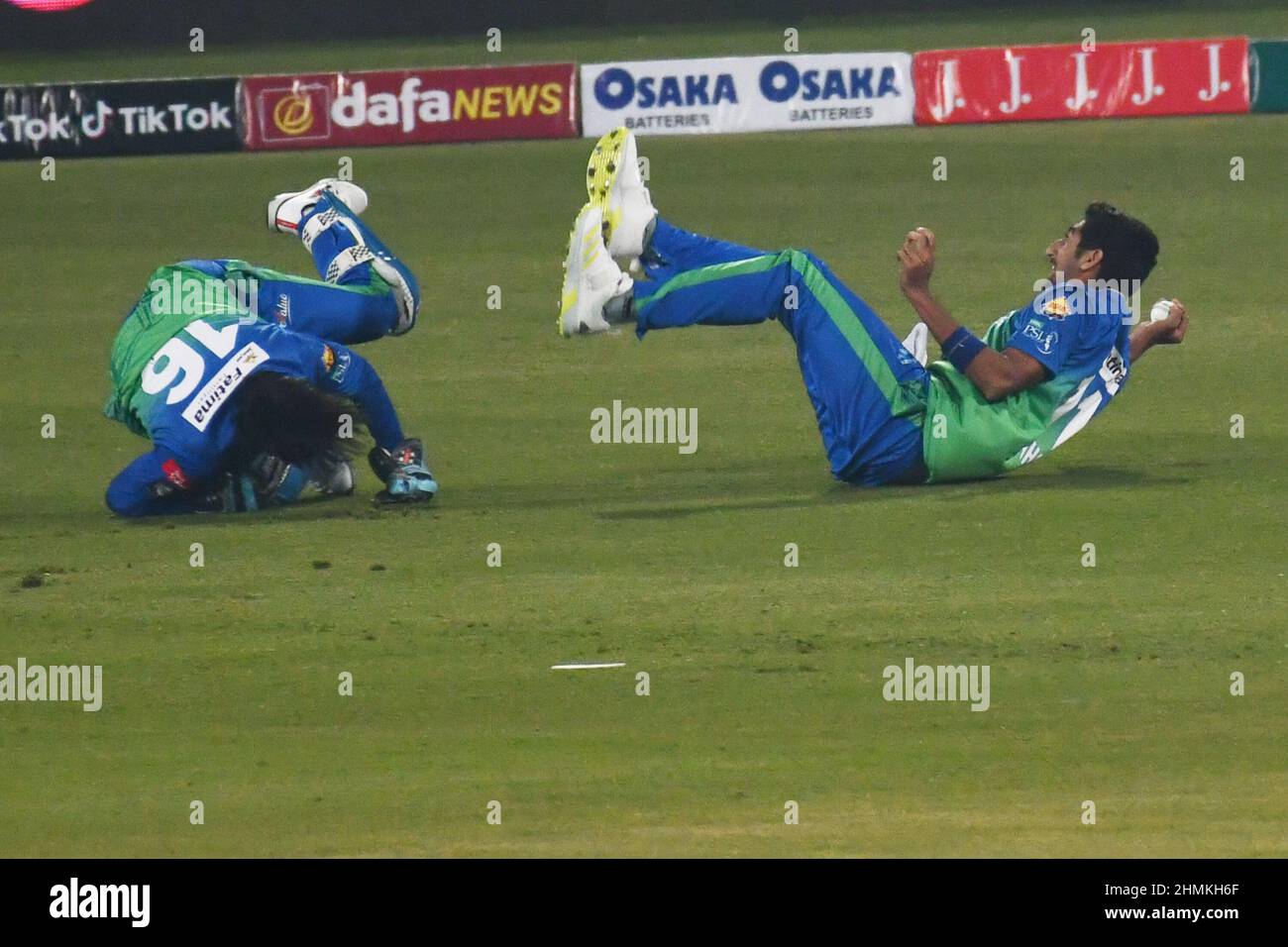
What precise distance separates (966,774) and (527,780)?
139cm

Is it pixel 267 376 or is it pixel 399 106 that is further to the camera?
pixel 399 106

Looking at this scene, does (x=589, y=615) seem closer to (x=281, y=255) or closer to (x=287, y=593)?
(x=287, y=593)

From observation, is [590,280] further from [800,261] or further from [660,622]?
[660,622]

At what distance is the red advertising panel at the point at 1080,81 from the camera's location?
2283 cm

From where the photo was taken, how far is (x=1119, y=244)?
34.4ft

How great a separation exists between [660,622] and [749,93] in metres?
14.9

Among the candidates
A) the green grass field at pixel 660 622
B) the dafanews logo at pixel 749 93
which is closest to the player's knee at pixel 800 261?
the green grass field at pixel 660 622

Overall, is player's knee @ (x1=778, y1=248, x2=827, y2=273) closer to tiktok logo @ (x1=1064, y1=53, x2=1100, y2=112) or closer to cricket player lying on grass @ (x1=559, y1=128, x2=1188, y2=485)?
cricket player lying on grass @ (x1=559, y1=128, x2=1188, y2=485)

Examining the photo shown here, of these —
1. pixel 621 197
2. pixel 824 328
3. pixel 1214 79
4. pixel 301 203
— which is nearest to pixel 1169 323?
pixel 824 328

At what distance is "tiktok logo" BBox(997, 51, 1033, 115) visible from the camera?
2292 centimetres

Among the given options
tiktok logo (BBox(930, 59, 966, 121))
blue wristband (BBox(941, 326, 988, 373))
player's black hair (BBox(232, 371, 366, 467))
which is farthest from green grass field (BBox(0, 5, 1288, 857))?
tiktok logo (BBox(930, 59, 966, 121))

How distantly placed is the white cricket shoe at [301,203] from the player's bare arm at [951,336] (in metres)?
2.97

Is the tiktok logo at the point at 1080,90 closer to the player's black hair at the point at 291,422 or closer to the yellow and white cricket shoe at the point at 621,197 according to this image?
the yellow and white cricket shoe at the point at 621,197

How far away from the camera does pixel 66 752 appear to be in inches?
308
